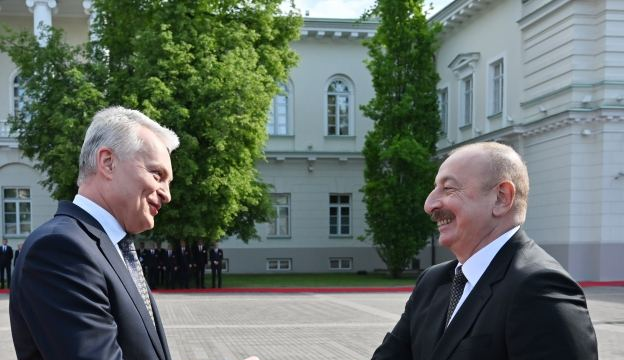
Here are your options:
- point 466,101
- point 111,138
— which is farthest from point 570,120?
point 111,138

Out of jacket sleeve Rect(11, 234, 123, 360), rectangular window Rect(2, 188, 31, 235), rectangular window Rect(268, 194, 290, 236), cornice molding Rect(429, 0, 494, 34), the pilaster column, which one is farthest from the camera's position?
rectangular window Rect(268, 194, 290, 236)

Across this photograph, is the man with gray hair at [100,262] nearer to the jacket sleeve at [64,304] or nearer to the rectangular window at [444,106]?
the jacket sleeve at [64,304]

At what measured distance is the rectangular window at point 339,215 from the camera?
33844 millimetres

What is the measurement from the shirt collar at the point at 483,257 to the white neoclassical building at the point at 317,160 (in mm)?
30316

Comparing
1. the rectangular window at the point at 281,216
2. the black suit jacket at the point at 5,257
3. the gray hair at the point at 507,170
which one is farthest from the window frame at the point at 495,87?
the gray hair at the point at 507,170

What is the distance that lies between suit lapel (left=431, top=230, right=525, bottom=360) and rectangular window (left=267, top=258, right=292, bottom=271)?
30.8 metres

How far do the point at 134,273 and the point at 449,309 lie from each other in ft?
3.91

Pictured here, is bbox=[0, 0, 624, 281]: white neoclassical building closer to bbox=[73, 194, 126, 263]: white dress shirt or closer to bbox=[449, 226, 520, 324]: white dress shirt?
bbox=[449, 226, 520, 324]: white dress shirt

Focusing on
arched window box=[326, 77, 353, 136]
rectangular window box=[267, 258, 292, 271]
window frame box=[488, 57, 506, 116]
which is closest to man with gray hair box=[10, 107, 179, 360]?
window frame box=[488, 57, 506, 116]

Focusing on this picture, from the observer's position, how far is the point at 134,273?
8.81 feet

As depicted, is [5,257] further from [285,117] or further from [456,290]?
[456,290]

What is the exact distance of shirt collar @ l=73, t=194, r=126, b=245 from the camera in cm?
254

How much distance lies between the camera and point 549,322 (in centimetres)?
220

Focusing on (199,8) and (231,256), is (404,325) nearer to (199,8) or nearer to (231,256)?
(199,8)
